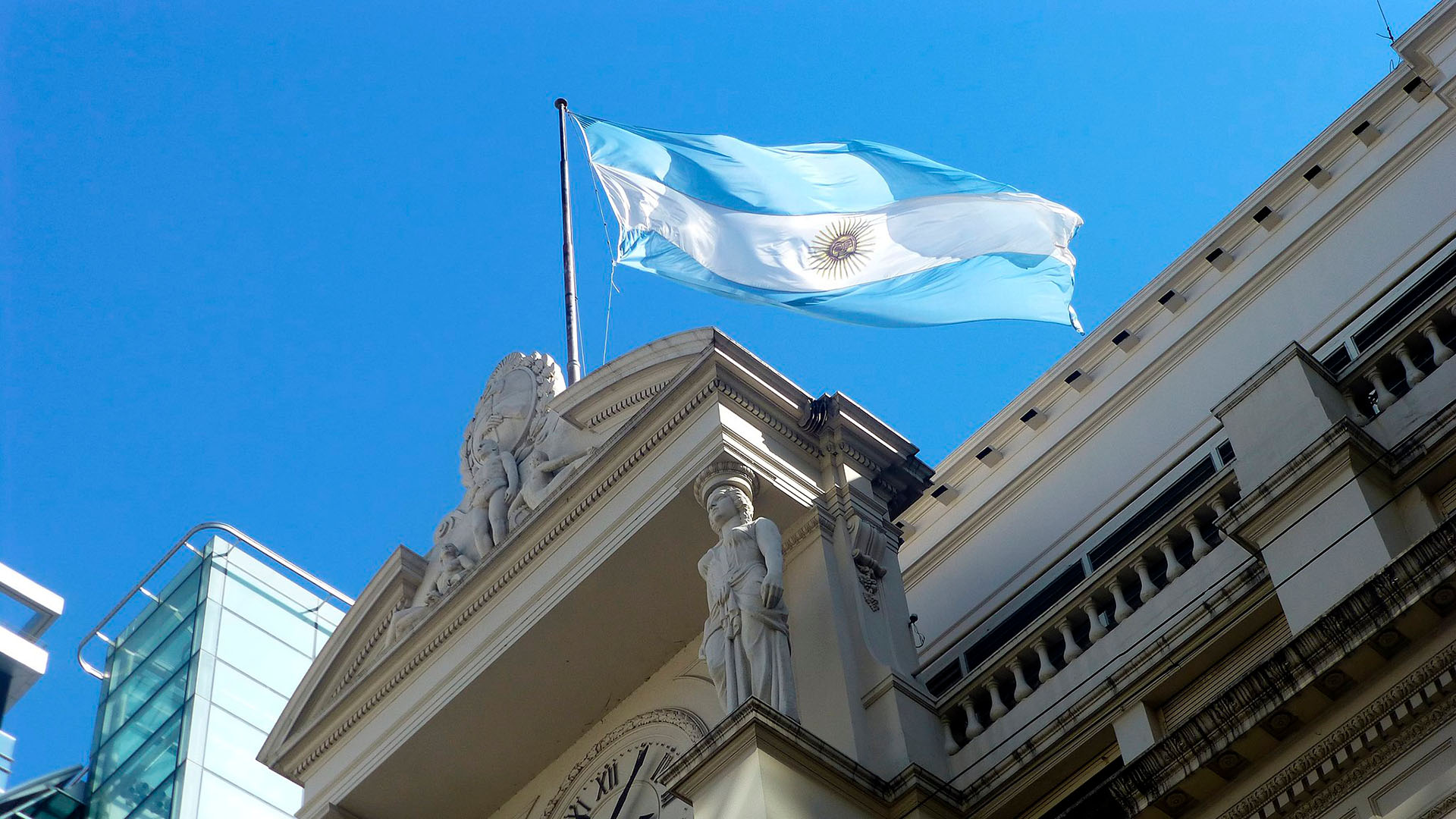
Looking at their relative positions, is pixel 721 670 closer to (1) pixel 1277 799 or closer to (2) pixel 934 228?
(1) pixel 1277 799

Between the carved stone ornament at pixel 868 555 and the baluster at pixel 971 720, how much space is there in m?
1.20

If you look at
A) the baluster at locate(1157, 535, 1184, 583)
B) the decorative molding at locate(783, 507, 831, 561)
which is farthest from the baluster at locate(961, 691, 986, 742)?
the decorative molding at locate(783, 507, 831, 561)

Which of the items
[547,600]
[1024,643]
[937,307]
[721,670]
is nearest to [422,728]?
[547,600]

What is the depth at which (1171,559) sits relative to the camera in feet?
36.5

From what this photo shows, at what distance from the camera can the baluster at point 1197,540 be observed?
1097 cm

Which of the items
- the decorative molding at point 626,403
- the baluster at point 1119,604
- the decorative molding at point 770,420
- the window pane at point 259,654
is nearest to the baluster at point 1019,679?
the baluster at point 1119,604

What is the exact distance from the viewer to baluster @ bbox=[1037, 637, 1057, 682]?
1138 centimetres

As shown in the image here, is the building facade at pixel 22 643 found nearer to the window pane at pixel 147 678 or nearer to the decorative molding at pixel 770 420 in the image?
the window pane at pixel 147 678

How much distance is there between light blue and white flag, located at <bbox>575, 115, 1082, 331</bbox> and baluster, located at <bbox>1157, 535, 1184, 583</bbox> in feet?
25.4

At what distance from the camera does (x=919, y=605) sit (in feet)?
53.0

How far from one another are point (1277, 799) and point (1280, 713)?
1.27ft

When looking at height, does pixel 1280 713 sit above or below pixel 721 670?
below

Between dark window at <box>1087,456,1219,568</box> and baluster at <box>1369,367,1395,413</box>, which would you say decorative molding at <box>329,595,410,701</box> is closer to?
dark window at <box>1087,456,1219,568</box>

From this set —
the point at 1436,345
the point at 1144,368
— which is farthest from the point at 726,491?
the point at 1436,345
